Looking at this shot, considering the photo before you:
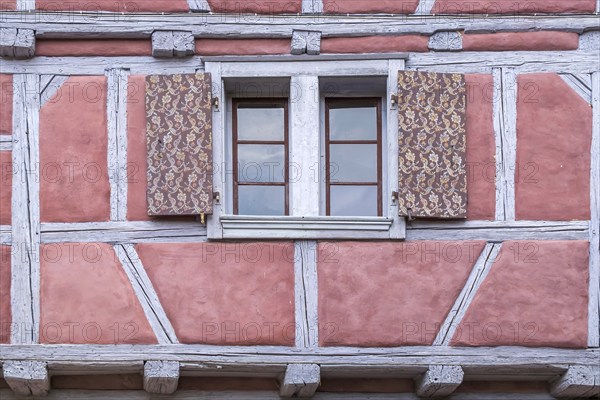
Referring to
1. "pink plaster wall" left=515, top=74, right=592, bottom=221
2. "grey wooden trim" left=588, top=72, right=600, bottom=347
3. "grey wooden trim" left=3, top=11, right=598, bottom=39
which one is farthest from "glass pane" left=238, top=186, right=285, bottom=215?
"grey wooden trim" left=588, top=72, right=600, bottom=347

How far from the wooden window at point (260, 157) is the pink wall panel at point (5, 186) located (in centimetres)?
155

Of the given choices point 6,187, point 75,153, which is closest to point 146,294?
point 75,153

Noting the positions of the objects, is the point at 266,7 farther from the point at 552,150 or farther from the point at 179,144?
the point at 552,150

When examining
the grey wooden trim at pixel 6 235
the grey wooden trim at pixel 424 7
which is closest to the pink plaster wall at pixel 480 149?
the grey wooden trim at pixel 424 7

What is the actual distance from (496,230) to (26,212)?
3.21 m

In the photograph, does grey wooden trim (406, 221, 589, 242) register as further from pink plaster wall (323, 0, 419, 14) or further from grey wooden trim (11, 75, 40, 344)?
grey wooden trim (11, 75, 40, 344)

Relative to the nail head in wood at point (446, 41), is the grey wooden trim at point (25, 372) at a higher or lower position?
lower

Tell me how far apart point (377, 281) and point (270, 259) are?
74 cm

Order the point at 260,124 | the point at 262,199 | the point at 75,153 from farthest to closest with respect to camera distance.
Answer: the point at 260,124 < the point at 262,199 < the point at 75,153

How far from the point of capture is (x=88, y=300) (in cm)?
1073

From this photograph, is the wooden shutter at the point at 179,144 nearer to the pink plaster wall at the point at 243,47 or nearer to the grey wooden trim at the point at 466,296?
the pink plaster wall at the point at 243,47

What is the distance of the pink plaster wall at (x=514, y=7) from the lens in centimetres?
1110

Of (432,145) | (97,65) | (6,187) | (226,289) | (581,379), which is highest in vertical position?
(97,65)

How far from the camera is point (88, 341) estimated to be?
10.7 meters
